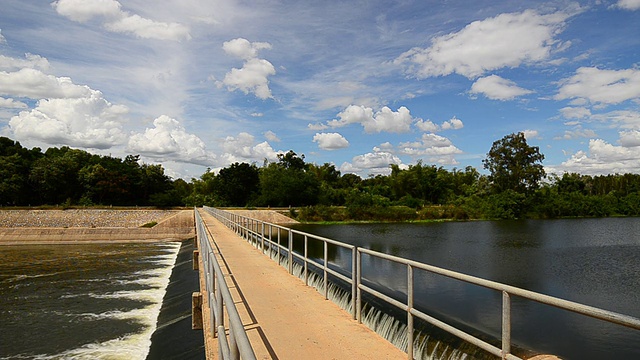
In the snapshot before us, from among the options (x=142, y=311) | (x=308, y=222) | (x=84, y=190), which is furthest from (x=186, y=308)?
(x=84, y=190)

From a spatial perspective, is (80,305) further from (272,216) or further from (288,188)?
(288,188)

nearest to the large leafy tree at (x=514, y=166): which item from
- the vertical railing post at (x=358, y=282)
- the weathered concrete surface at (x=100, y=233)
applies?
the weathered concrete surface at (x=100, y=233)

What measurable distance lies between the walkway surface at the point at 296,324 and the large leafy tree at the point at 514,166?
271ft

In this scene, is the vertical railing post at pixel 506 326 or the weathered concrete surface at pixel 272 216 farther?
the weathered concrete surface at pixel 272 216

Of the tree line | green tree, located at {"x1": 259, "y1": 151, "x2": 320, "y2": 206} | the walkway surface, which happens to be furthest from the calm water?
green tree, located at {"x1": 259, "y1": 151, "x2": 320, "y2": 206}

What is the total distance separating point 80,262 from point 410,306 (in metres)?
31.4

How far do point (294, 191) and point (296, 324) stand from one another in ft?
245

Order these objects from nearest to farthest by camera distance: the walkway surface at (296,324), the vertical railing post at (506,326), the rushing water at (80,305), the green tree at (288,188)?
the vertical railing post at (506,326)
the walkway surface at (296,324)
the rushing water at (80,305)
the green tree at (288,188)

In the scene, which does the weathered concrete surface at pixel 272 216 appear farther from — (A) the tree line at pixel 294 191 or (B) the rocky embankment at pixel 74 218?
(B) the rocky embankment at pixel 74 218

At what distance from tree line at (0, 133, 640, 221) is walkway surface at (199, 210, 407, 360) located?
5678 centimetres

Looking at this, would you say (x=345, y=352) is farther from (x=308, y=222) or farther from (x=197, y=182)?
(x=197, y=182)

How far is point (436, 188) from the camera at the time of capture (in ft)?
353

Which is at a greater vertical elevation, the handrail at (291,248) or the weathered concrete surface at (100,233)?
the handrail at (291,248)

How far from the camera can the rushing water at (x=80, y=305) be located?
14055mm
